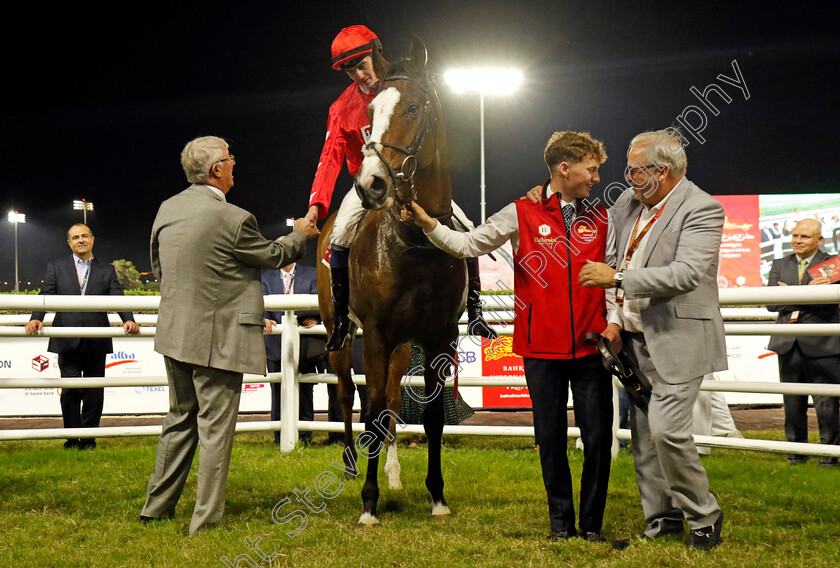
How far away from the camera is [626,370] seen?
3.27m

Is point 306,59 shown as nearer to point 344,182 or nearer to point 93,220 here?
point 344,182

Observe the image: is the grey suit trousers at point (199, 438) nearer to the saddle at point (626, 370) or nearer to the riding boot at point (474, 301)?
the riding boot at point (474, 301)

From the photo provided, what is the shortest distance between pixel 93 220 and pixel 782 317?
36195mm

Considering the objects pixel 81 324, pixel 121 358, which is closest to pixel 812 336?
pixel 81 324

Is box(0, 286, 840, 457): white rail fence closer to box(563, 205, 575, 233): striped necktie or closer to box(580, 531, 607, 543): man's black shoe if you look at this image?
box(580, 531, 607, 543): man's black shoe

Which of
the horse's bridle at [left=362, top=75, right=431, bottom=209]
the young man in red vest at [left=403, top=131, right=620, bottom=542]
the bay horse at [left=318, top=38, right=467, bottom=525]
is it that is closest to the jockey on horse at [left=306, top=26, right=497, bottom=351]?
the bay horse at [left=318, top=38, right=467, bottom=525]

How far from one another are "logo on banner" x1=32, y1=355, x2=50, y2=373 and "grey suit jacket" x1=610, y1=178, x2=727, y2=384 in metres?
8.24

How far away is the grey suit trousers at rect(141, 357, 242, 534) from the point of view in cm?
356

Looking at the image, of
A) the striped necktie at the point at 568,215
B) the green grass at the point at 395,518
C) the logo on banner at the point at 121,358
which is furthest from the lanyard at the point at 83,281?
the striped necktie at the point at 568,215

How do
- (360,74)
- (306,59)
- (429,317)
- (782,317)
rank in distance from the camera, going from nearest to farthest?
(429,317)
(360,74)
(782,317)
(306,59)

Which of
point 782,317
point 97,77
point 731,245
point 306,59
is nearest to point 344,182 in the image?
point 306,59

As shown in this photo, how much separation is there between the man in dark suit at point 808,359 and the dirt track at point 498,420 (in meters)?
2.17

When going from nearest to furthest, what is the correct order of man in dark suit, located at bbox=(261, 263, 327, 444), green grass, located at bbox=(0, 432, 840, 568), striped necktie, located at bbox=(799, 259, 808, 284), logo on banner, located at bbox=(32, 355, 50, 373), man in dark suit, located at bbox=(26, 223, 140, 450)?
green grass, located at bbox=(0, 432, 840, 568)
striped necktie, located at bbox=(799, 259, 808, 284)
man in dark suit, located at bbox=(26, 223, 140, 450)
man in dark suit, located at bbox=(261, 263, 327, 444)
logo on banner, located at bbox=(32, 355, 50, 373)

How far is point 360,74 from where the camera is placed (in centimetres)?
430
